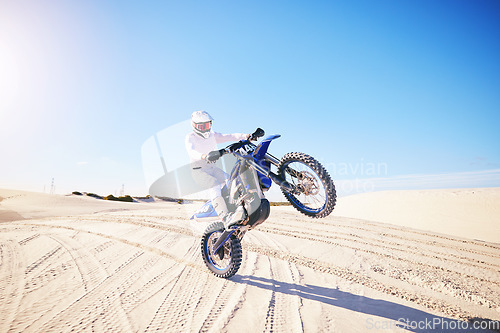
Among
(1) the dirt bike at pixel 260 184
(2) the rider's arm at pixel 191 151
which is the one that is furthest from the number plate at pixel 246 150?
(2) the rider's arm at pixel 191 151

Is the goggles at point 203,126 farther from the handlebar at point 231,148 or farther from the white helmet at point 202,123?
the handlebar at point 231,148

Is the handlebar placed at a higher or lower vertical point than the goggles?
lower

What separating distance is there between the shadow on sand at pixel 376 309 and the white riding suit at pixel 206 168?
1604 millimetres

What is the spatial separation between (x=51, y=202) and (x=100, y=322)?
2501cm

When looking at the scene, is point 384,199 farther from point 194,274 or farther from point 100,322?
point 100,322

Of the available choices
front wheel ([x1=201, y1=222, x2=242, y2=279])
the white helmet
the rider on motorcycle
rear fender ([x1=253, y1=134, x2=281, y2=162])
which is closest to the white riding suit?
the rider on motorcycle

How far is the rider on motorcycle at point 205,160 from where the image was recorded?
4.10m

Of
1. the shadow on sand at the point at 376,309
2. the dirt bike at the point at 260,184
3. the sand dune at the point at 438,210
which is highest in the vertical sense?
the dirt bike at the point at 260,184

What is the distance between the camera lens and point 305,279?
4156 millimetres

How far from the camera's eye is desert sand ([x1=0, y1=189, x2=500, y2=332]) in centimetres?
296

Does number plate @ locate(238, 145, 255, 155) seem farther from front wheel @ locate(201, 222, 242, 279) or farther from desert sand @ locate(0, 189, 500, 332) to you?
desert sand @ locate(0, 189, 500, 332)

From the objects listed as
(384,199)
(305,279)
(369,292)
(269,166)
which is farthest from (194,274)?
(384,199)

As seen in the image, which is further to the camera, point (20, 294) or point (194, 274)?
point (194, 274)

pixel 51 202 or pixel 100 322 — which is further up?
pixel 51 202
